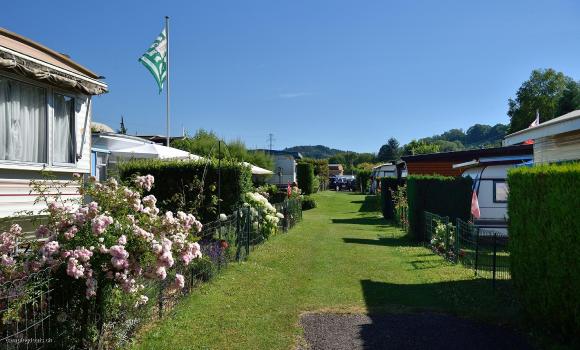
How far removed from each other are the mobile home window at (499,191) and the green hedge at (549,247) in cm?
868

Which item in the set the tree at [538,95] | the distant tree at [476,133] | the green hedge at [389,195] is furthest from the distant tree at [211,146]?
the distant tree at [476,133]

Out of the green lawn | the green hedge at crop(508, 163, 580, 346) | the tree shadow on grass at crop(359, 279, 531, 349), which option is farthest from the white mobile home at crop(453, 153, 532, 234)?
the green hedge at crop(508, 163, 580, 346)

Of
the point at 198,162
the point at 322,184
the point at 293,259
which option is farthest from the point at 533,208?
the point at 322,184

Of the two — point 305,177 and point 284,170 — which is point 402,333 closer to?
point 305,177

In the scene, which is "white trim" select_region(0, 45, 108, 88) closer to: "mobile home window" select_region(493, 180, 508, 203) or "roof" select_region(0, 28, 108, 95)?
"roof" select_region(0, 28, 108, 95)

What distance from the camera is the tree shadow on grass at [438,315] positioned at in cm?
571

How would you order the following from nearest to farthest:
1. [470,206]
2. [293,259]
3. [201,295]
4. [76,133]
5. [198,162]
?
[201,295], [76,133], [293,259], [198,162], [470,206]

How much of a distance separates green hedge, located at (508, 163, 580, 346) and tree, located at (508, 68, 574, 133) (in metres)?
53.3

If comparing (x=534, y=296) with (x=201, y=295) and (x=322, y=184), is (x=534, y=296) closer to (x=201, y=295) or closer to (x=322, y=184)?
(x=201, y=295)

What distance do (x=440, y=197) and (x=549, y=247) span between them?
32.6 feet

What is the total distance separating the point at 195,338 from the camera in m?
5.64

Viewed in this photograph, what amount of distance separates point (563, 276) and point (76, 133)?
7387 mm

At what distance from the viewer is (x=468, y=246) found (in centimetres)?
1225

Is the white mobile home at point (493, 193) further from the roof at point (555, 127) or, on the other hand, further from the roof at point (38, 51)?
the roof at point (38, 51)
